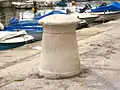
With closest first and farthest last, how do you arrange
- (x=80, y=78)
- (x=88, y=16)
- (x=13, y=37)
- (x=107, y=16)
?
(x=80, y=78), (x=13, y=37), (x=88, y=16), (x=107, y=16)

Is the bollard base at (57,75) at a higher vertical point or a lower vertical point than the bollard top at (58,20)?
lower

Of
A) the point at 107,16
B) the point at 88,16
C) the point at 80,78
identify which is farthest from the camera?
the point at 107,16

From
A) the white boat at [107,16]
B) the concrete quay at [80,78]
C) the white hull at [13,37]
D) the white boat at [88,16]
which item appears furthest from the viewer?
the white boat at [107,16]

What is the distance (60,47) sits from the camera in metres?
6.99

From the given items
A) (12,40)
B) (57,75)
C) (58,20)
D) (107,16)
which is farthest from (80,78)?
(107,16)

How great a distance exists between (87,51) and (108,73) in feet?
10.3

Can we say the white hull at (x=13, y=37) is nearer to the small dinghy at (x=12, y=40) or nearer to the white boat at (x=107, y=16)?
the small dinghy at (x=12, y=40)

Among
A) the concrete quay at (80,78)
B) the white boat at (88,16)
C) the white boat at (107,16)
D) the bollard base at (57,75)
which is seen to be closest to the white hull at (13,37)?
the concrete quay at (80,78)

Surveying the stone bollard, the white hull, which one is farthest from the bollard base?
the white hull

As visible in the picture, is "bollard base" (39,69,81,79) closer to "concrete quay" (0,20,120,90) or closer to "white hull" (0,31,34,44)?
"concrete quay" (0,20,120,90)

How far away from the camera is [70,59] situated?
7.00m

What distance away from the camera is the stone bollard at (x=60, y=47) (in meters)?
6.98

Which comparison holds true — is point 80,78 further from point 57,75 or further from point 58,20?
point 58,20

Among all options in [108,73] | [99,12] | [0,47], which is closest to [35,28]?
[0,47]
